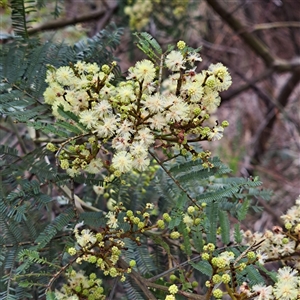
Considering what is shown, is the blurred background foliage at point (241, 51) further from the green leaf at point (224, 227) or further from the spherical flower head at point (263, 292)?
Answer: the spherical flower head at point (263, 292)

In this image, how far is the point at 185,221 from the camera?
35.8 inches

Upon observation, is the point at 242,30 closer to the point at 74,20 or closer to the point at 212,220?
the point at 74,20

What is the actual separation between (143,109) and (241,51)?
101 inches

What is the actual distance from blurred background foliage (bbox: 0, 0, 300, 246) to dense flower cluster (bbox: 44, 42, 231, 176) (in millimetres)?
520

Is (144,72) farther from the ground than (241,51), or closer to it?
farther from the ground

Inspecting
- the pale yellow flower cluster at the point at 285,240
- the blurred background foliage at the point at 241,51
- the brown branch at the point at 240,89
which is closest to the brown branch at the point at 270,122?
the blurred background foliage at the point at 241,51

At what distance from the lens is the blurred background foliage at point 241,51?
1.94 metres

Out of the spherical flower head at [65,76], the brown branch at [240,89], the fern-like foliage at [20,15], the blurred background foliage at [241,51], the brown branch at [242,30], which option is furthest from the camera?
the brown branch at [240,89]

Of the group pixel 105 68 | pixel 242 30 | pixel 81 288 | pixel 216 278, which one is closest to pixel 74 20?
pixel 242 30

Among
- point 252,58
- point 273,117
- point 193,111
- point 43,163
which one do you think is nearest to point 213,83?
point 193,111

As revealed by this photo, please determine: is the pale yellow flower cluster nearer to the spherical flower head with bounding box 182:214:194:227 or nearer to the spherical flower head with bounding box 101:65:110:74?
the spherical flower head with bounding box 182:214:194:227

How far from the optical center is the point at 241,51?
316 cm

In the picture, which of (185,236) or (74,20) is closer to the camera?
(185,236)

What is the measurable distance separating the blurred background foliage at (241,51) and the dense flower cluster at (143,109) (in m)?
0.52
